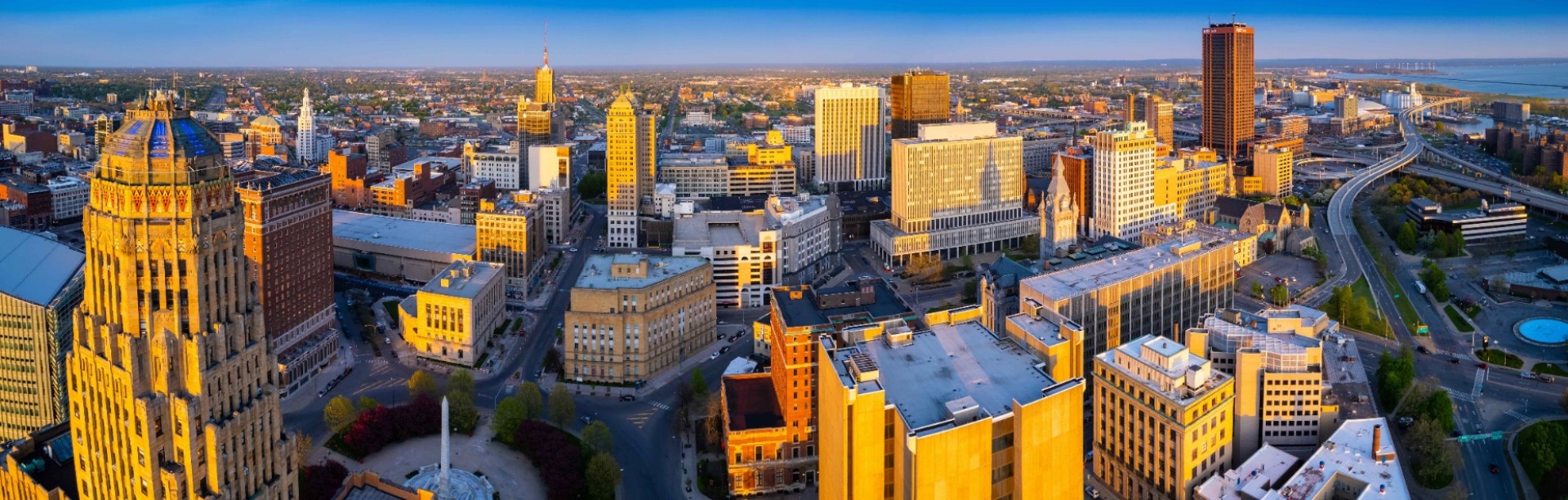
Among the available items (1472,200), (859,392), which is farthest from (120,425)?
(1472,200)

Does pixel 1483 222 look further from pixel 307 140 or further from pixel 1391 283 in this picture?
pixel 307 140

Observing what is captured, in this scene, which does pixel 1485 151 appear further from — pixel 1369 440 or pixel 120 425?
pixel 120 425

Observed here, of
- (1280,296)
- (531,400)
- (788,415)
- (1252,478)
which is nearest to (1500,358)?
(1280,296)

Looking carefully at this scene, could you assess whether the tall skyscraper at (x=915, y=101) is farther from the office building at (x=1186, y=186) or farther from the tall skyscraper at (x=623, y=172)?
the tall skyscraper at (x=623, y=172)

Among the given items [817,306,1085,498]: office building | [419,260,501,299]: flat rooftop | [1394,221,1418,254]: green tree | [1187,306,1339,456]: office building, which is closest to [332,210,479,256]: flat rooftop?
[419,260,501,299]: flat rooftop

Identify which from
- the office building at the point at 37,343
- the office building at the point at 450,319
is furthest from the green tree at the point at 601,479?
the office building at the point at 450,319
